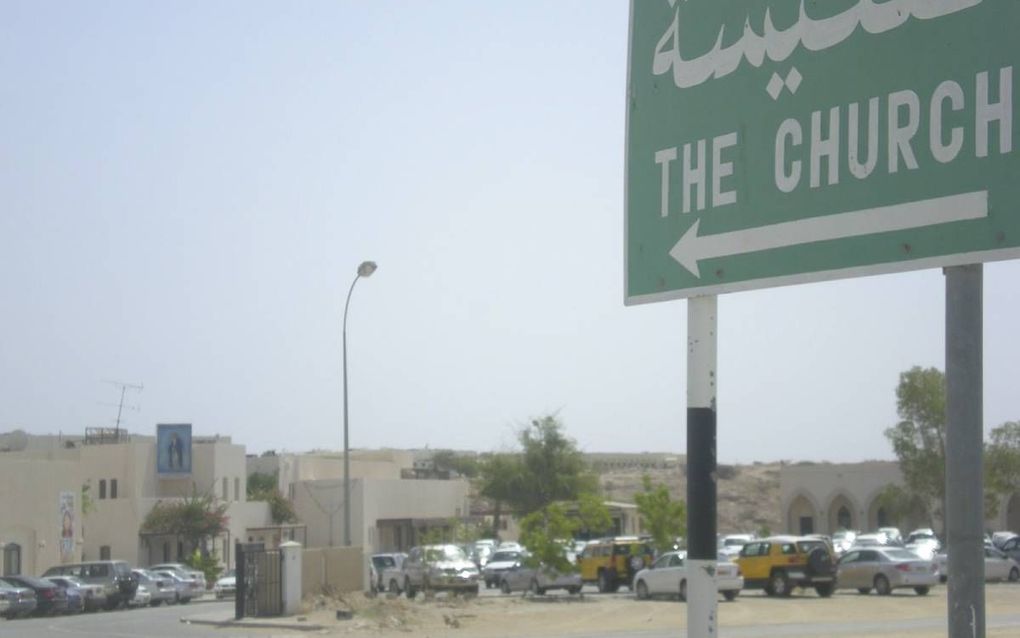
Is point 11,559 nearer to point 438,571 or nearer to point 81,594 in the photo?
point 81,594

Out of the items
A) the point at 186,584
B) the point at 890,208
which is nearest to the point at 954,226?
the point at 890,208

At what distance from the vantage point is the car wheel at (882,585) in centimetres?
4238

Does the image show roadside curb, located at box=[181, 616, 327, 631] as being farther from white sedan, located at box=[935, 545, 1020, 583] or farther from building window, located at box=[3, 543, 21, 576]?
white sedan, located at box=[935, 545, 1020, 583]

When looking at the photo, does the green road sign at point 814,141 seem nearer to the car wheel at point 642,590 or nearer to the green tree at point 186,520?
the car wheel at point 642,590

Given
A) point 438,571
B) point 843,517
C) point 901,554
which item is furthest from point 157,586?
point 843,517

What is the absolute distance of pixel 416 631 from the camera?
31.7m

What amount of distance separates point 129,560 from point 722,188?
68533mm

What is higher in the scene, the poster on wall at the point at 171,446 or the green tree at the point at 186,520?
the poster on wall at the point at 171,446

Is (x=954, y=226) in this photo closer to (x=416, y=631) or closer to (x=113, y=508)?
(x=416, y=631)

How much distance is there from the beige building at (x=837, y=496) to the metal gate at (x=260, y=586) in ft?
179

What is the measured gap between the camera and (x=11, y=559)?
5741 cm

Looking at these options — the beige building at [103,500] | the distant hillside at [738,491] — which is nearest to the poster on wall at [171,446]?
the beige building at [103,500]

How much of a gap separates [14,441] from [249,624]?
72816mm

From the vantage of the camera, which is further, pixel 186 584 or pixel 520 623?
pixel 186 584
